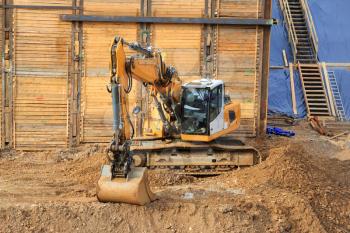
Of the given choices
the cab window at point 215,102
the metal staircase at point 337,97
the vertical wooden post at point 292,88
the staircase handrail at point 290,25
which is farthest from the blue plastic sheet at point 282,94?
the cab window at point 215,102

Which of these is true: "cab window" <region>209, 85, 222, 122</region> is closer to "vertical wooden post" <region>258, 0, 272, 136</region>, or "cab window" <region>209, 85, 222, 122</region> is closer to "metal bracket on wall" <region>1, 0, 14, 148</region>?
"vertical wooden post" <region>258, 0, 272, 136</region>

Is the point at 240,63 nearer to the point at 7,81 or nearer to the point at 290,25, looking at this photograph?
the point at 7,81

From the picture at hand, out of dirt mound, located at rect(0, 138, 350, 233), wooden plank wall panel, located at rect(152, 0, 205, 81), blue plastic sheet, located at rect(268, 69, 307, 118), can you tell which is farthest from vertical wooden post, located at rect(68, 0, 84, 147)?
blue plastic sheet, located at rect(268, 69, 307, 118)

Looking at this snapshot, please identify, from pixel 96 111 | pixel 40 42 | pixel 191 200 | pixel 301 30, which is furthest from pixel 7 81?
pixel 301 30

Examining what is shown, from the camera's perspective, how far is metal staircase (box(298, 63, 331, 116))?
22141 millimetres

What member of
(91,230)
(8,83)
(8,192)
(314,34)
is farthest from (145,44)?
(314,34)

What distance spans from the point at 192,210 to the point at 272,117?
464 inches

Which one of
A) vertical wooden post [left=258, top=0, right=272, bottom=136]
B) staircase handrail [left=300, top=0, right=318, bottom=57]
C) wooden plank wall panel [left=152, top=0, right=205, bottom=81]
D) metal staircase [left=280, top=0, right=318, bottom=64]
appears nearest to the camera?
wooden plank wall panel [left=152, top=0, right=205, bottom=81]

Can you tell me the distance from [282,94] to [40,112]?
1070 centimetres

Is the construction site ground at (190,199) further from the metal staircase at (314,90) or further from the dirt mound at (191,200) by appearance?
the metal staircase at (314,90)

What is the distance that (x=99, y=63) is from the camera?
57.2 feet

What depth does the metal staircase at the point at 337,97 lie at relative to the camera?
22186mm

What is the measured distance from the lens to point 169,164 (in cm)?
1487

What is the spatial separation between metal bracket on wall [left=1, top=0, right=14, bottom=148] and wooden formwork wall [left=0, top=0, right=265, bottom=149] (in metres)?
Answer: 0.15
